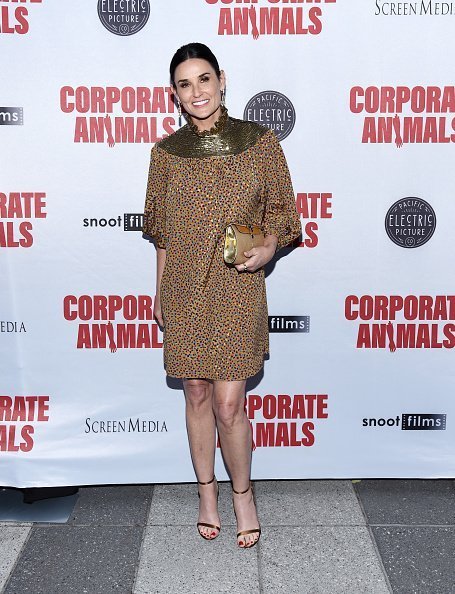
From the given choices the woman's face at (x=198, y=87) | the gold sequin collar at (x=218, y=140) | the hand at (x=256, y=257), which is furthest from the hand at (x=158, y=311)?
the woman's face at (x=198, y=87)

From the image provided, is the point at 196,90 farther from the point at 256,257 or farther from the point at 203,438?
the point at 203,438

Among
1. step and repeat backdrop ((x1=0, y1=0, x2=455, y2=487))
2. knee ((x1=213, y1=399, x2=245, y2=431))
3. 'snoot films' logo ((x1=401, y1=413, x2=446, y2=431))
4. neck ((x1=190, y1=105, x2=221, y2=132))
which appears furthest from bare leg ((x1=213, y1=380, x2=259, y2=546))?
neck ((x1=190, y1=105, x2=221, y2=132))

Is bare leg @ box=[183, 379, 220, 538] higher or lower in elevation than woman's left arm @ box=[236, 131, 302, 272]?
lower

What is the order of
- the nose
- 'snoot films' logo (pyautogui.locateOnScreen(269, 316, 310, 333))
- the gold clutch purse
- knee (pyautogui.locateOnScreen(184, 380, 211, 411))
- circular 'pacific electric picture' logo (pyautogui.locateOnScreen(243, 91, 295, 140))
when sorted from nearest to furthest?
the gold clutch purse, the nose, knee (pyautogui.locateOnScreen(184, 380, 211, 411)), circular 'pacific electric picture' logo (pyautogui.locateOnScreen(243, 91, 295, 140)), 'snoot films' logo (pyautogui.locateOnScreen(269, 316, 310, 333))

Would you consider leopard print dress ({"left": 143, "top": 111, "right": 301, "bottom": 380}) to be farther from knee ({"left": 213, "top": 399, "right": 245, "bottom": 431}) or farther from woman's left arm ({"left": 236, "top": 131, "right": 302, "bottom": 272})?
knee ({"left": 213, "top": 399, "right": 245, "bottom": 431})

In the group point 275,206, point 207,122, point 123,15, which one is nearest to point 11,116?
point 123,15

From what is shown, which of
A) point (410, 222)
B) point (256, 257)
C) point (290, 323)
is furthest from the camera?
point (290, 323)

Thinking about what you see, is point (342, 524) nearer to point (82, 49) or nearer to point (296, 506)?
point (296, 506)

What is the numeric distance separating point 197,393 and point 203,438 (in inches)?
8.2

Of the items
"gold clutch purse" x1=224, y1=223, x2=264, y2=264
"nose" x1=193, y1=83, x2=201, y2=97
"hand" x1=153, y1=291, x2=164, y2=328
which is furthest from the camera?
"hand" x1=153, y1=291, x2=164, y2=328

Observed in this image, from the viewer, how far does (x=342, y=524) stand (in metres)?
3.32

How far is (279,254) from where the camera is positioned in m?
3.54

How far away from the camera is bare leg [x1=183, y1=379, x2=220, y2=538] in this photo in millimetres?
3174

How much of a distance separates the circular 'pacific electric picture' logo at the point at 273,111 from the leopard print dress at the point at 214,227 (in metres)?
0.39
